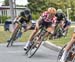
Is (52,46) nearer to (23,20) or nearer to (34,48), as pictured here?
(23,20)

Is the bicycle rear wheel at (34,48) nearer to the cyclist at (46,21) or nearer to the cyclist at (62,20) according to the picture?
the cyclist at (46,21)

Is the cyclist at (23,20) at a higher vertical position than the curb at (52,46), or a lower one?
higher

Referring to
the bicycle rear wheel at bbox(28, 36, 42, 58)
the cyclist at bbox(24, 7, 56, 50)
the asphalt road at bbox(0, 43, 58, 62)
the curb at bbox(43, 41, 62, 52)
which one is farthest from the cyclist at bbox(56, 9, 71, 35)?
the bicycle rear wheel at bbox(28, 36, 42, 58)

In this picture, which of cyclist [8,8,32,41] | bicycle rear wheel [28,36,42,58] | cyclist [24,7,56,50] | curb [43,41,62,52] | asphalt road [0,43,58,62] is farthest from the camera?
cyclist [8,8,32,41]

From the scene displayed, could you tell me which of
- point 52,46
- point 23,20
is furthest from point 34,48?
point 23,20

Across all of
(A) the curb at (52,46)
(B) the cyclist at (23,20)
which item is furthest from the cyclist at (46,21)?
(B) the cyclist at (23,20)

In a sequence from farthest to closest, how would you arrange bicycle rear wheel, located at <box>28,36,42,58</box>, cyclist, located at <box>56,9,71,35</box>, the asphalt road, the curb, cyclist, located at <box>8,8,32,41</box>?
cyclist, located at <box>56,9,71,35</box>, cyclist, located at <box>8,8,32,41</box>, the curb, bicycle rear wheel, located at <box>28,36,42,58</box>, the asphalt road

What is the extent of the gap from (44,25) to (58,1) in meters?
62.0

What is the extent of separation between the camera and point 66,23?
18141 mm

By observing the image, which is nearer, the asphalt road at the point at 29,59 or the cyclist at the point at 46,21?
the asphalt road at the point at 29,59

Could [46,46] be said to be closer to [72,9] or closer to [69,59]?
[69,59]

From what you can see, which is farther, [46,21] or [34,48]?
[46,21]

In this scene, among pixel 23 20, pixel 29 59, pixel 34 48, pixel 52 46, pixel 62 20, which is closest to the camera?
pixel 29 59

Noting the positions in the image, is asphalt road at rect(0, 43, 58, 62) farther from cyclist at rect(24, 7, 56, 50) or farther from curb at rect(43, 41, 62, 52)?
cyclist at rect(24, 7, 56, 50)
